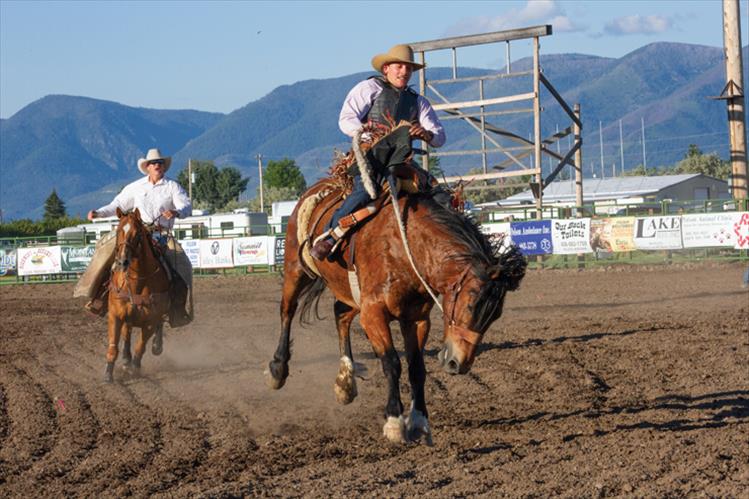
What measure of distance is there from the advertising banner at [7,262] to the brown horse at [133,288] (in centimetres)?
2251

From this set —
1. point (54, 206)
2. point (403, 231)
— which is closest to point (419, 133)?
point (403, 231)

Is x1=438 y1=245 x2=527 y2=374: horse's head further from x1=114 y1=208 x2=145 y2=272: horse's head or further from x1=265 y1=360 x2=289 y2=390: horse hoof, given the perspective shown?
x1=114 y1=208 x2=145 y2=272: horse's head

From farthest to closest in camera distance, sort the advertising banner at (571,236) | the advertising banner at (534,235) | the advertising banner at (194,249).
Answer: the advertising banner at (194,249) → the advertising banner at (534,235) → the advertising banner at (571,236)

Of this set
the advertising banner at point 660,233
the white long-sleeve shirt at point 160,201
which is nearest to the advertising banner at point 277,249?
the advertising banner at point 660,233

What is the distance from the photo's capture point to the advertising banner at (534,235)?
996 inches

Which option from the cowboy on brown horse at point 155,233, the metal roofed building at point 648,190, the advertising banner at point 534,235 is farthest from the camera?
the metal roofed building at point 648,190

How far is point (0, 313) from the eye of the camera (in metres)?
19.3

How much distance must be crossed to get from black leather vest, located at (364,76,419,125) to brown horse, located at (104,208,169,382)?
3.46 m

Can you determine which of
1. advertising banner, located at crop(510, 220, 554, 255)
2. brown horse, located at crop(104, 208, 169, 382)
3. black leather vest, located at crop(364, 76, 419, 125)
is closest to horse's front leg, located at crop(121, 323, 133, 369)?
brown horse, located at crop(104, 208, 169, 382)

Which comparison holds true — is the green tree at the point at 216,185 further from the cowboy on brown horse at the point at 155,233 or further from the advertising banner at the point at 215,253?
the cowboy on brown horse at the point at 155,233

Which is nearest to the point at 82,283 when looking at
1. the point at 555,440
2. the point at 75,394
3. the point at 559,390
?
the point at 75,394

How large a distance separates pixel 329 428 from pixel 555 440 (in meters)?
1.71

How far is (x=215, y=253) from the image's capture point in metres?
28.5

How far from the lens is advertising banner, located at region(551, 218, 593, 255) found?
2488 centimetres
